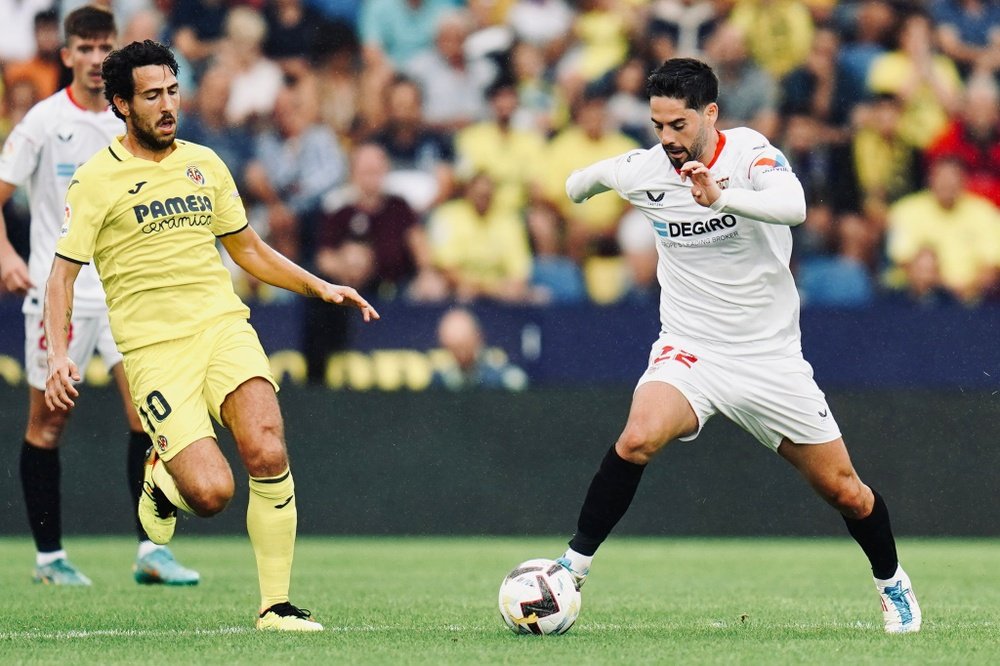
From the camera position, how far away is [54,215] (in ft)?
27.3

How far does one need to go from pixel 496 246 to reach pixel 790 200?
21.0 ft

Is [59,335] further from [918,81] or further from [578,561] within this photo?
[918,81]

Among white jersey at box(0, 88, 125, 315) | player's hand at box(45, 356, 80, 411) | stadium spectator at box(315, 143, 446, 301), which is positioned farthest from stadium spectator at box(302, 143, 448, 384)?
player's hand at box(45, 356, 80, 411)

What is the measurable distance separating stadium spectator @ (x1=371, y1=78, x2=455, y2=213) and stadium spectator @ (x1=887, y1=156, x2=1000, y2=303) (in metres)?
3.46

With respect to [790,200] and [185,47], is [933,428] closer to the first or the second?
[790,200]

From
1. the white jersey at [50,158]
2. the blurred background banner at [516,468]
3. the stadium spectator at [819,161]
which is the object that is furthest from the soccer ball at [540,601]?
the stadium spectator at [819,161]

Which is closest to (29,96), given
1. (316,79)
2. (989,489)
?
(316,79)

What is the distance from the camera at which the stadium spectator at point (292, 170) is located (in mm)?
12545

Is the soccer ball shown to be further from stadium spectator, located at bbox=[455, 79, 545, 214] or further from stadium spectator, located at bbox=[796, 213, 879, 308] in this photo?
stadium spectator, located at bbox=[455, 79, 545, 214]

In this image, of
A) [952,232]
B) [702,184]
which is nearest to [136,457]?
[702,184]

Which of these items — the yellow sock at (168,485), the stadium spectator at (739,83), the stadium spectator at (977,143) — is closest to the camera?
the yellow sock at (168,485)

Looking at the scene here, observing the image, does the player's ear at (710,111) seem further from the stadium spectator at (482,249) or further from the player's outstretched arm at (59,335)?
the stadium spectator at (482,249)

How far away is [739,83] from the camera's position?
A: 13086 mm

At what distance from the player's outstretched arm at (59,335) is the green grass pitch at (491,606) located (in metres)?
0.90
